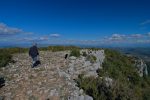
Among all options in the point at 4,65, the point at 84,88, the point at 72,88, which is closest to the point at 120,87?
the point at 84,88

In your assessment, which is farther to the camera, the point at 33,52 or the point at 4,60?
the point at 4,60

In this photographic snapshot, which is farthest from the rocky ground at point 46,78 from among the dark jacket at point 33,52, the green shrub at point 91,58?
the dark jacket at point 33,52

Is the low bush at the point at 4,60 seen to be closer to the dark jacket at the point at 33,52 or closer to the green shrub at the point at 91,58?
the dark jacket at the point at 33,52

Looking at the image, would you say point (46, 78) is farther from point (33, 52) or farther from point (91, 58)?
point (91, 58)

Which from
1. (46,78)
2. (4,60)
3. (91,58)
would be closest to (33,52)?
(4,60)

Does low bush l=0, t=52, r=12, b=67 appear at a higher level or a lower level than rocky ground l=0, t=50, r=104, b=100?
higher

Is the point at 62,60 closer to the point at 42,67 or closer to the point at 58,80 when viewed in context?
the point at 42,67

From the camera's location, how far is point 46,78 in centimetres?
1717

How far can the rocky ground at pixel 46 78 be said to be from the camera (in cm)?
1475

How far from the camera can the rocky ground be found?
581 inches

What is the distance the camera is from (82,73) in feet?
64.8

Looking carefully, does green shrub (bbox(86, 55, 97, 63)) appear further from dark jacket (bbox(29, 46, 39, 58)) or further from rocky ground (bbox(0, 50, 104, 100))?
dark jacket (bbox(29, 46, 39, 58))

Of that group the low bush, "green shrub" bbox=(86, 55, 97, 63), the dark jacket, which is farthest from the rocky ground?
the dark jacket

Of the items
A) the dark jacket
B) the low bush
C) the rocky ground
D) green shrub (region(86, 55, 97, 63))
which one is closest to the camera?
the rocky ground
